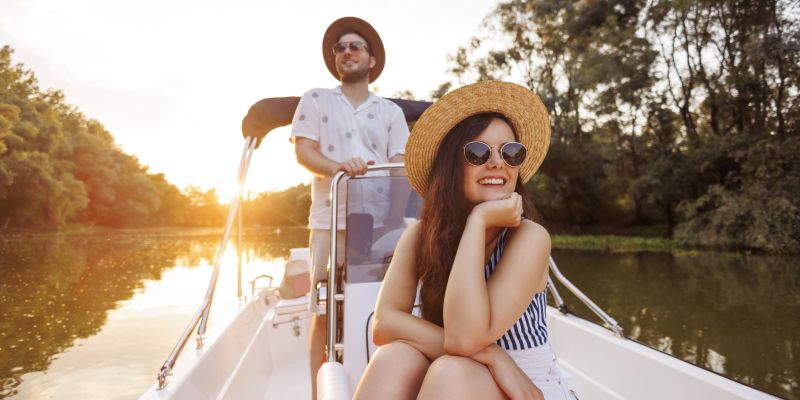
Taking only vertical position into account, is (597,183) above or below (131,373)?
above

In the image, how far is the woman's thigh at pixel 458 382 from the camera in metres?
1.06

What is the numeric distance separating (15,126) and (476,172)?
29.8 m

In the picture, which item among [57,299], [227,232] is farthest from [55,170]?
[227,232]

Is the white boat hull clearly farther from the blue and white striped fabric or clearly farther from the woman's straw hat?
the woman's straw hat

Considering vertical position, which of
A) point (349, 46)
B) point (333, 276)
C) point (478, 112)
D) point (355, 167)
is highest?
point (349, 46)

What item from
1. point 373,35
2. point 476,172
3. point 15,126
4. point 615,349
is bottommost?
point 615,349

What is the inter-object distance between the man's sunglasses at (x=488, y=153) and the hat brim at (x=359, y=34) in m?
1.47

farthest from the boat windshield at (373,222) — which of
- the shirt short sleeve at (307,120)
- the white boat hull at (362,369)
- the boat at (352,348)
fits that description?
the shirt short sleeve at (307,120)

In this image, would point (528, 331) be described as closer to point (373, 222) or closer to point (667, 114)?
point (373, 222)

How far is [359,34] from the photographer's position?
2.56 metres

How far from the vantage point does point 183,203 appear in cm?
5212

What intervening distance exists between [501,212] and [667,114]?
67.5 feet

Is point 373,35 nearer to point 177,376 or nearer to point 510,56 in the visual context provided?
point 177,376

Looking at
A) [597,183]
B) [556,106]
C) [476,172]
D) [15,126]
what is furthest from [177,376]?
[15,126]
